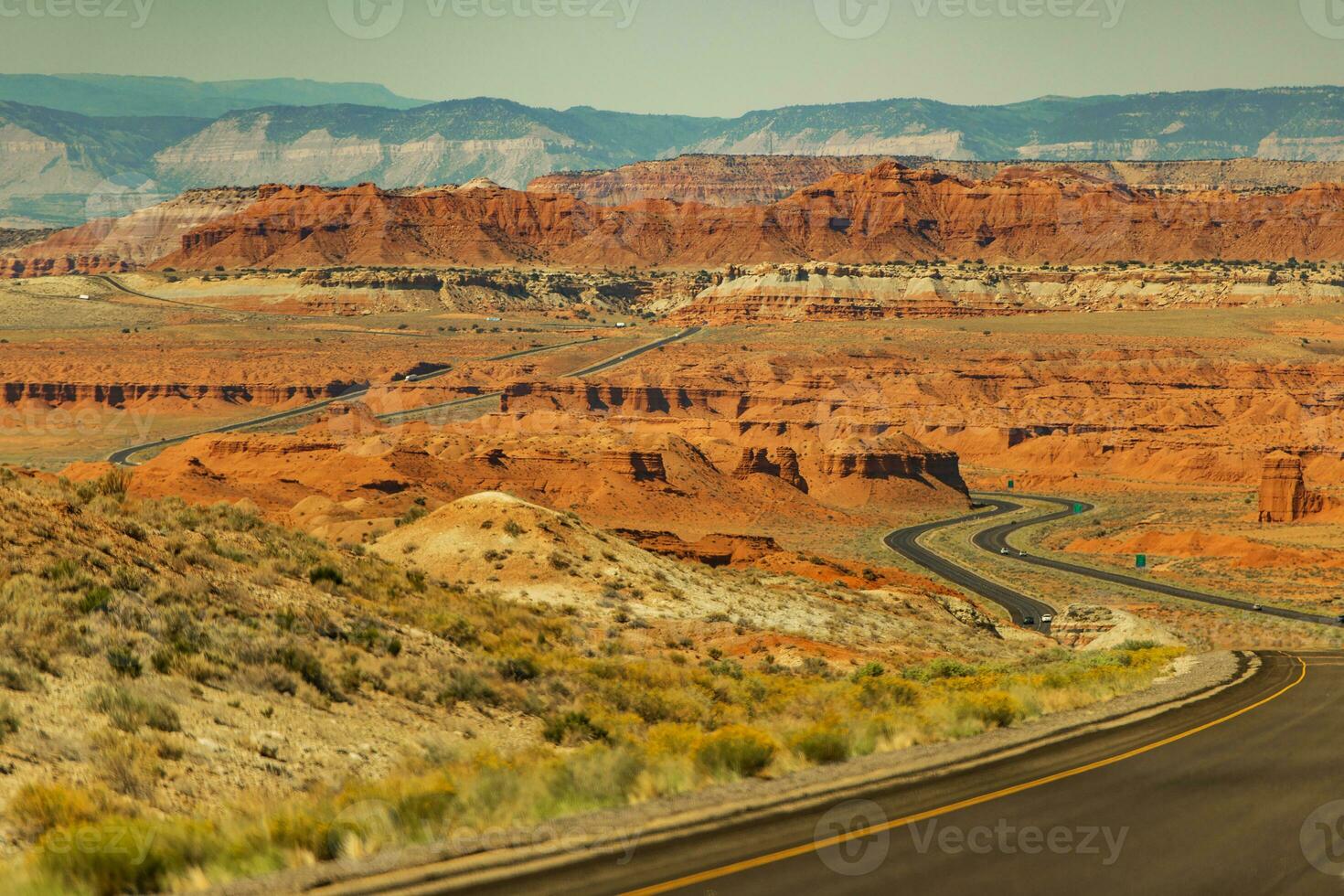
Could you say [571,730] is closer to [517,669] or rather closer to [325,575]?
[517,669]

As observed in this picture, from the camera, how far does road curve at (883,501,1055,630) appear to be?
2429 inches

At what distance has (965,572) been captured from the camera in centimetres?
7325

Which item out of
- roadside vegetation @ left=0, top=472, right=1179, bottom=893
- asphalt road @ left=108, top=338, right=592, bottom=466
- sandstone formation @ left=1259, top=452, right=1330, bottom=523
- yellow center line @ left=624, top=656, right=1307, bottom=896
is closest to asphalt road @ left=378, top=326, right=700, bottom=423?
asphalt road @ left=108, top=338, right=592, bottom=466

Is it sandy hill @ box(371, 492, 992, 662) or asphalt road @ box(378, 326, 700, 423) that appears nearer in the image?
sandy hill @ box(371, 492, 992, 662)

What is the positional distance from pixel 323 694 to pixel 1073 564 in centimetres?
6583

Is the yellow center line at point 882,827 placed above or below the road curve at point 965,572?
above

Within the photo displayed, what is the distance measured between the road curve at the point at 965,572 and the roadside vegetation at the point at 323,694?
28.2m

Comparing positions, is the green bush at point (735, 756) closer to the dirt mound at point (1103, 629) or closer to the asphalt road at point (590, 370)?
the dirt mound at point (1103, 629)

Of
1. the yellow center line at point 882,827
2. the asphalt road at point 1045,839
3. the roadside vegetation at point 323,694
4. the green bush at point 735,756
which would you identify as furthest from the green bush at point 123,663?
the yellow center line at point 882,827

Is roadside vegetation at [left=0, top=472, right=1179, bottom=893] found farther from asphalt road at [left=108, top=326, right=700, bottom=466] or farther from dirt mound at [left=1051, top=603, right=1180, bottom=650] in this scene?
asphalt road at [left=108, top=326, right=700, bottom=466]

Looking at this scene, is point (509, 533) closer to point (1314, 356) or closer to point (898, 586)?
point (898, 586)

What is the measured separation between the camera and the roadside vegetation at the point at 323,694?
1337 cm

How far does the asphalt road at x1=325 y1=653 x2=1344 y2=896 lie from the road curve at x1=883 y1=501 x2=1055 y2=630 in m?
41.1

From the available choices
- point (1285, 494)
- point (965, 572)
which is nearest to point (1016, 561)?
point (965, 572)
